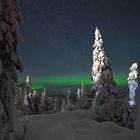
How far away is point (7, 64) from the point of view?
1273 centimetres

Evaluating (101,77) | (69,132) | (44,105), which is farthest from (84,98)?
(69,132)

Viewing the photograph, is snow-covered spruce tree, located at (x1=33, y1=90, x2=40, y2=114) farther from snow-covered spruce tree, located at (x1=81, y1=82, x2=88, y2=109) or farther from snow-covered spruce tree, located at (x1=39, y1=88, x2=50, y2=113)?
snow-covered spruce tree, located at (x1=81, y1=82, x2=88, y2=109)

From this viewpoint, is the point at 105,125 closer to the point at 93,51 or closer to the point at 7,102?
the point at 7,102

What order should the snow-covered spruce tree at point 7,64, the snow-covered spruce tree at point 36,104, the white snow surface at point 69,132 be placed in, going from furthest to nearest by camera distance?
1. the snow-covered spruce tree at point 36,104
2. the white snow surface at point 69,132
3. the snow-covered spruce tree at point 7,64

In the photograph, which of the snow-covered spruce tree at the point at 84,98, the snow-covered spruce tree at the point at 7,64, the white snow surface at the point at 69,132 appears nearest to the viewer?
the snow-covered spruce tree at the point at 7,64

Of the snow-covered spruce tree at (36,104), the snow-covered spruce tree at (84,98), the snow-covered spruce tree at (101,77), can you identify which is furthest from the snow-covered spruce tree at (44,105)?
the snow-covered spruce tree at (101,77)

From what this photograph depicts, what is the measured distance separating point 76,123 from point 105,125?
7.13ft

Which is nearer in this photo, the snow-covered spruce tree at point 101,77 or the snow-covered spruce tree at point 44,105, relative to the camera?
the snow-covered spruce tree at point 101,77

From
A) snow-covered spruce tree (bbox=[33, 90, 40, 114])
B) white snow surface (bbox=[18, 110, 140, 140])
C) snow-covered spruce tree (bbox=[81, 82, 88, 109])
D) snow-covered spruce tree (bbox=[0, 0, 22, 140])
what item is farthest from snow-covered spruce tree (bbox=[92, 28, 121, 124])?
snow-covered spruce tree (bbox=[33, 90, 40, 114])

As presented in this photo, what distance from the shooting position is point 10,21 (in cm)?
1273

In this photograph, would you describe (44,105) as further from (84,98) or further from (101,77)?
(101,77)

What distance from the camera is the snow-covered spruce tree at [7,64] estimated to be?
40.3 ft

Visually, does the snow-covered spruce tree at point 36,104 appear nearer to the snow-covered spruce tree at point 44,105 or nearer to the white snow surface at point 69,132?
the snow-covered spruce tree at point 44,105

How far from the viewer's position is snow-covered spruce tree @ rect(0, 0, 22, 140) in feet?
40.3
